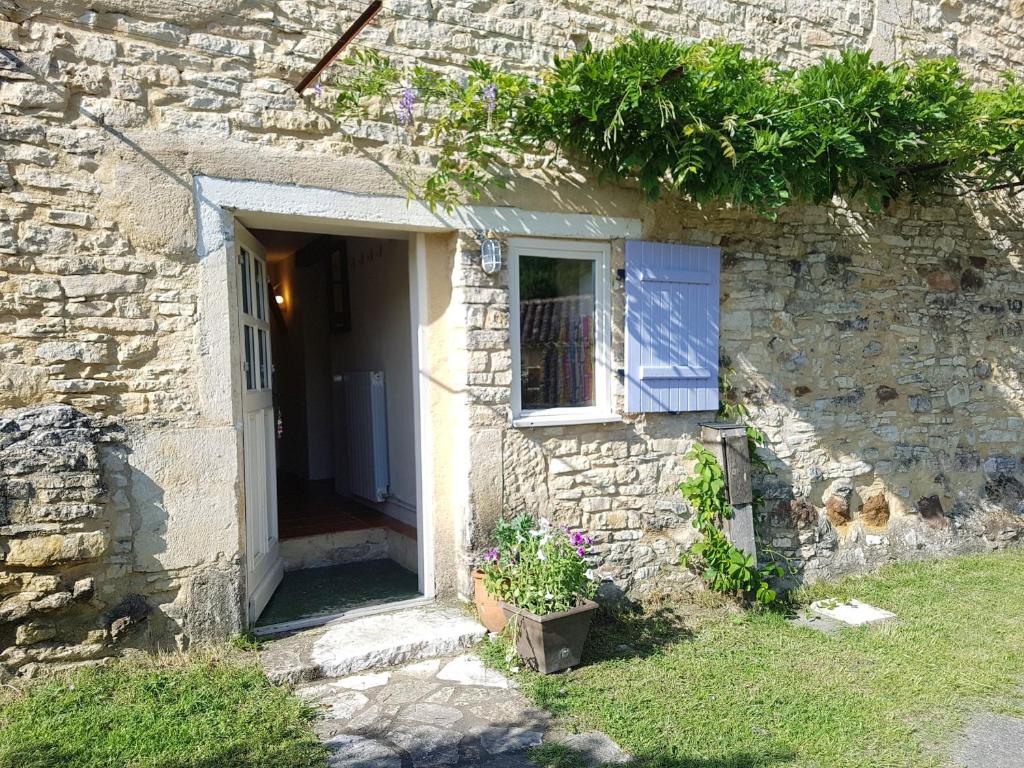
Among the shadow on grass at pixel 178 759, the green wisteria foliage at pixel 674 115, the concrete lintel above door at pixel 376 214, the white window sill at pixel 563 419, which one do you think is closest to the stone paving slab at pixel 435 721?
the shadow on grass at pixel 178 759

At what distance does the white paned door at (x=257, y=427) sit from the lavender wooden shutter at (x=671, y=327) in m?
2.28

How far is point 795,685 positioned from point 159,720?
116 inches

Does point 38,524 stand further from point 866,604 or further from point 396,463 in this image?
point 866,604

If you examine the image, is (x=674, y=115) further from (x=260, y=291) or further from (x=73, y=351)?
(x=73, y=351)

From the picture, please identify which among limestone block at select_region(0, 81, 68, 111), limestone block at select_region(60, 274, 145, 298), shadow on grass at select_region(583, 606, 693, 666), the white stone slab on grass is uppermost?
limestone block at select_region(0, 81, 68, 111)

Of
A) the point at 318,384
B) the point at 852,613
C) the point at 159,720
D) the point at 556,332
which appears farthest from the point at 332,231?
the point at 852,613

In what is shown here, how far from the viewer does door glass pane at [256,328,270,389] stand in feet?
15.1

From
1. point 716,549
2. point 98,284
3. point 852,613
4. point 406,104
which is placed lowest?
point 852,613

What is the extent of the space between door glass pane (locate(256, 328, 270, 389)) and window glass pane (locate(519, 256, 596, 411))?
5.32 feet

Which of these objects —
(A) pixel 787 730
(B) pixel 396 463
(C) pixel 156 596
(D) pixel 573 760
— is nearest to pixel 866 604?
(A) pixel 787 730

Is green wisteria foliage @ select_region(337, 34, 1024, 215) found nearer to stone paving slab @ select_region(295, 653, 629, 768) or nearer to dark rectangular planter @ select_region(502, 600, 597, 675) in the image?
dark rectangular planter @ select_region(502, 600, 597, 675)

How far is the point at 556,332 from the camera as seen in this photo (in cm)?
466

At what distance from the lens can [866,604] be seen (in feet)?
16.1

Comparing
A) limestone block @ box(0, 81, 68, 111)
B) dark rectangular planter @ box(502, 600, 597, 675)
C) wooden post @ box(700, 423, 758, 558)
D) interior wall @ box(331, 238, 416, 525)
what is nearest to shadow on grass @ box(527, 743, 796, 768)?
dark rectangular planter @ box(502, 600, 597, 675)
